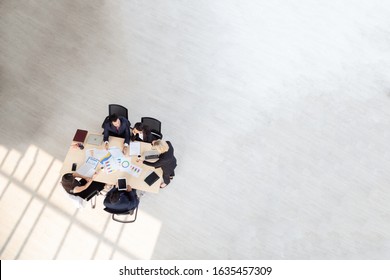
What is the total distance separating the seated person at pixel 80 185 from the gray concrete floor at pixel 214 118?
72 centimetres

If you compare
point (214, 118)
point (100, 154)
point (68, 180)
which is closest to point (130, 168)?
point (100, 154)

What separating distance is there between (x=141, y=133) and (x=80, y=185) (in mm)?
1189

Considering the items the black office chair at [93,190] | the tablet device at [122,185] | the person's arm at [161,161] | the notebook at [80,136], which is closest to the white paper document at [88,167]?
the black office chair at [93,190]

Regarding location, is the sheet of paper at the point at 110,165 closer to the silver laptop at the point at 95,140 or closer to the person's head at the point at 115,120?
the silver laptop at the point at 95,140

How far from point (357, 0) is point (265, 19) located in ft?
7.03

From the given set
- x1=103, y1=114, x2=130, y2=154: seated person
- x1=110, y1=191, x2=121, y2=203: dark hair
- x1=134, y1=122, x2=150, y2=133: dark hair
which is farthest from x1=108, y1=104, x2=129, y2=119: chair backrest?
x1=110, y1=191, x2=121, y2=203: dark hair

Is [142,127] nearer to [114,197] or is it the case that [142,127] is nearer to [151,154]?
[151,154]

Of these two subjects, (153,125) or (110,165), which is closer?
(110,165)

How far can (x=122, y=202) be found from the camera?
5082mm

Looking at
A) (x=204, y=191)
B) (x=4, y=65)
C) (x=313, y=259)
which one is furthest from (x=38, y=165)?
(x=313, y=259)

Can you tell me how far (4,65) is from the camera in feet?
23.9

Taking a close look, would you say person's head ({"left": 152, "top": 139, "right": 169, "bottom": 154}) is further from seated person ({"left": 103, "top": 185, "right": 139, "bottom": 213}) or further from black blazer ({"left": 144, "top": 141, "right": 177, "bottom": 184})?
seated person ({"left": 103, "top": 185, "right": 139, "bottom": 213})

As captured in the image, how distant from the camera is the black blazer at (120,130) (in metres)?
5.50

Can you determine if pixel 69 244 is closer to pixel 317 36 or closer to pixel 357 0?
pixel 317 36
